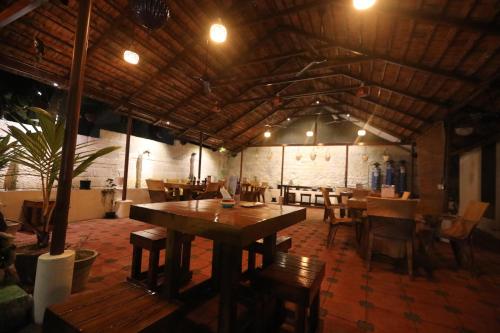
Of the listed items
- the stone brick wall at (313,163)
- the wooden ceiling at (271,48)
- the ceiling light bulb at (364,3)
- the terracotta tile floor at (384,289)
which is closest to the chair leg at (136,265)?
the terracotta tile floor at (384,289)

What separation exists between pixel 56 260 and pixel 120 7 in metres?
4.03

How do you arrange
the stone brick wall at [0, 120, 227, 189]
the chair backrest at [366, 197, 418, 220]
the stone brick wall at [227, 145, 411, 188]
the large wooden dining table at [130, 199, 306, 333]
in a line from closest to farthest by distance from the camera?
1. the large wooden dining table at [130, 199, 306, 333]
2. the chair backrest at [366, 197, 418, 220]
3. the stone brick wall at [0, 120, 227, 189]
4. the stone brick wall at [227, 145, 411, 188]

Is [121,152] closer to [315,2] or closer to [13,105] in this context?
[13,105]

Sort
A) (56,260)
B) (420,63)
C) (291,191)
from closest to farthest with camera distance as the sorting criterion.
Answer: (56,260)
(420,63)
(291,191)

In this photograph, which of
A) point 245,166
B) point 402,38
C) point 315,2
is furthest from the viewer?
point 245,166

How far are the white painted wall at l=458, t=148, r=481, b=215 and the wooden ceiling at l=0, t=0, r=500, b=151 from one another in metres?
1.84

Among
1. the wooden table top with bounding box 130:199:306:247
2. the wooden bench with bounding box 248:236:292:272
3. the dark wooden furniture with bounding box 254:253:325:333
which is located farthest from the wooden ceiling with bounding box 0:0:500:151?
the dark wooden furniture with bounding box 254:253:325:333

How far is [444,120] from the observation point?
18.4 ft

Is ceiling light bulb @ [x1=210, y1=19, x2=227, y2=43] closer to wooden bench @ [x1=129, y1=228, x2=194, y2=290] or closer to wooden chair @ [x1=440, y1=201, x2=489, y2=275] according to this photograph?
wooden bench @ [x1=129, y1=228, x2=194, y2=290]

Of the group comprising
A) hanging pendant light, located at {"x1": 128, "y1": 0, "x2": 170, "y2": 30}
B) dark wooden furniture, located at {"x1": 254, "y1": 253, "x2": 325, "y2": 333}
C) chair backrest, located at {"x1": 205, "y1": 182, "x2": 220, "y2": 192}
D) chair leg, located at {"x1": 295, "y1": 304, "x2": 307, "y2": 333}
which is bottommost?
chair leg, located at {"x1": 295, "y1": 304, "x2": 307, "y2": 333}

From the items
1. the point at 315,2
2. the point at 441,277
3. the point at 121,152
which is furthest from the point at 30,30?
the point at 441,277

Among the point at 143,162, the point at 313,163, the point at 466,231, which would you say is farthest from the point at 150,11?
the point at 313,163

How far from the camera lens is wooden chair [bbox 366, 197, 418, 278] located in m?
2.86

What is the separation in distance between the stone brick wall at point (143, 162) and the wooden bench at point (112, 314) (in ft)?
12.8
